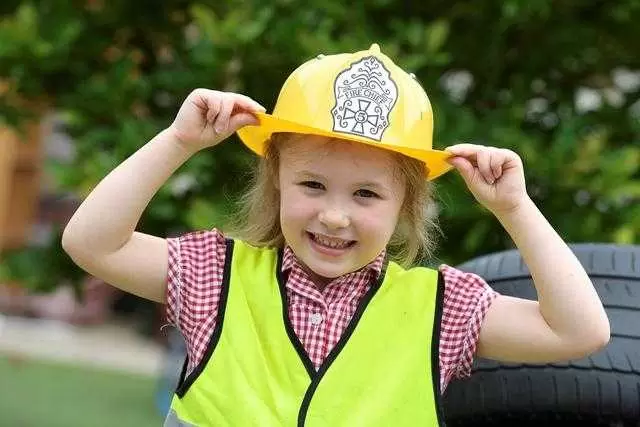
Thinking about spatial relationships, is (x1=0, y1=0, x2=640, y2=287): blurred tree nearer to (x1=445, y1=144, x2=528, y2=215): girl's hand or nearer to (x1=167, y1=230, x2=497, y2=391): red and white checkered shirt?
(x1=167, y1=230, x2=497, y2=391): red and white checkered shirt

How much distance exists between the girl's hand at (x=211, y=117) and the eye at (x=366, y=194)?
9.8 inches

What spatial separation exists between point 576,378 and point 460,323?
2.33 ft

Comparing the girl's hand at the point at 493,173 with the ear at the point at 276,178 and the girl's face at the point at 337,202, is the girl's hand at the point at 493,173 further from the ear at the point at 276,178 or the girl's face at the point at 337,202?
the ear at the point at 276,178

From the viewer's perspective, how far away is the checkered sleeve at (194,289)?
2357mm

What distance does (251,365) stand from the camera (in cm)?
231

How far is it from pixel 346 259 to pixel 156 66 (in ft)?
11.6

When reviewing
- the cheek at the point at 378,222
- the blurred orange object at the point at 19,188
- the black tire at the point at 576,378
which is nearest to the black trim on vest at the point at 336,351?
the cheek at the point at 378,222

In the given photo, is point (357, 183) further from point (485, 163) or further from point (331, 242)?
point (485, 163)

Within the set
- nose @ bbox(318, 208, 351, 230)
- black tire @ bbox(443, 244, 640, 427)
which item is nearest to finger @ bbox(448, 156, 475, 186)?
nose @ bbox(318, 208, 351, 230)

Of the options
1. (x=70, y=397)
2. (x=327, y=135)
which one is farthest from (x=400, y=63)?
(x=70, y=397)

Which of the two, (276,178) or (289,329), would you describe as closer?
(289,329)

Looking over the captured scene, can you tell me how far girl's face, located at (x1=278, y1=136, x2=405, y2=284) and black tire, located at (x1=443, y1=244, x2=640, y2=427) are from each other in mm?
833

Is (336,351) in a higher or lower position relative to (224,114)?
lower

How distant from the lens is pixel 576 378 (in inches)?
116
